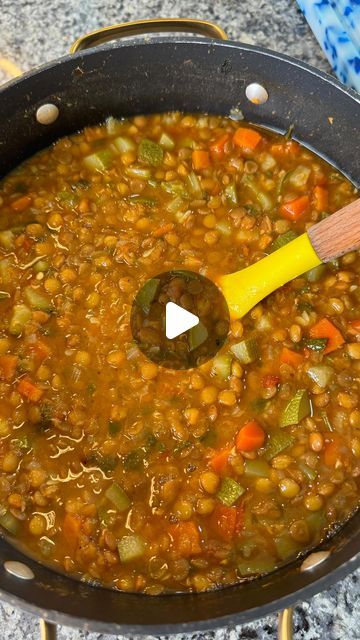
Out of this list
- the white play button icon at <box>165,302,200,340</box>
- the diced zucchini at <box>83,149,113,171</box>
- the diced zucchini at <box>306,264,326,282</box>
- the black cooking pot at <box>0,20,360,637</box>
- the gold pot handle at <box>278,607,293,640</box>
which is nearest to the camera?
the gold pot handle at <box>278,607,293,640</box>

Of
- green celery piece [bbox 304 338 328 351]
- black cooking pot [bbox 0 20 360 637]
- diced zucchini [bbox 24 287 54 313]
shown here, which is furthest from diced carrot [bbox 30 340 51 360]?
green celery piece [bbox 304 338 328 351]

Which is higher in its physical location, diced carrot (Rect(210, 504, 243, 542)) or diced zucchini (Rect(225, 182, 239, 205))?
diced zucchini (Rect(225, 182, 239, 205))

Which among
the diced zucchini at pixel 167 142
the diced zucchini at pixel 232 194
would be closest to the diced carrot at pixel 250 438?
the diced zucchini at pixel 232 194

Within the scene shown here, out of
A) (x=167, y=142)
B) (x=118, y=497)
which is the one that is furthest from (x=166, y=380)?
(x=167, y=142)

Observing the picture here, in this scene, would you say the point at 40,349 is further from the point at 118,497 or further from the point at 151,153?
the point at 151,153

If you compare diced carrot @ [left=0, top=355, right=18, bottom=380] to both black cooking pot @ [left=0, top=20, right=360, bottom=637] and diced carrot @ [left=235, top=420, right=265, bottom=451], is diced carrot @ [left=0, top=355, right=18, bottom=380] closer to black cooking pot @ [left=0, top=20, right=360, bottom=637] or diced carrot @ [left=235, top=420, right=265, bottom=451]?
black cooking pot @ [left=0, top=20, right=360, bottom=637]

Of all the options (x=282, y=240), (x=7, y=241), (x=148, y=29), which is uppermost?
(x=148, y=29)
